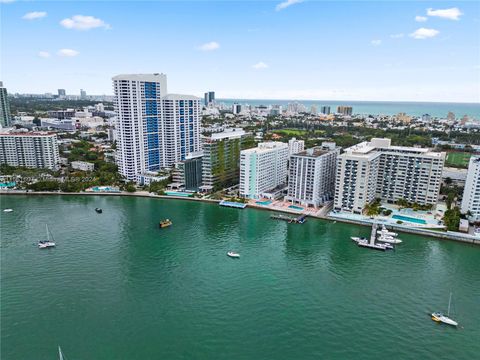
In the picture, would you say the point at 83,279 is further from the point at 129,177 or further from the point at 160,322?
the point at 129,177

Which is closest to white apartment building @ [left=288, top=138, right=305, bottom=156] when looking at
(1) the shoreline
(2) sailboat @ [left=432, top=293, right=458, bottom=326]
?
(1) the shoreline

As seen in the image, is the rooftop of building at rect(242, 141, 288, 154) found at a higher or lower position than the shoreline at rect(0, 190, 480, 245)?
higher

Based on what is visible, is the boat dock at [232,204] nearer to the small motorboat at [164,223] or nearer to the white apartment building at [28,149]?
the small motorboat at [164,223]

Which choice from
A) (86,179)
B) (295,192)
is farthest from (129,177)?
(295,192)

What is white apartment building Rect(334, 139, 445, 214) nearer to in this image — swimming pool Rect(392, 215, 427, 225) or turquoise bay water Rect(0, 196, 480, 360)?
swimming pool Rect(392, 215, 427, 225)

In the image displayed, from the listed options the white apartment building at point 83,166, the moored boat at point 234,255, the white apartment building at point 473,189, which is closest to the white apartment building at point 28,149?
the white apartment building at point 83,166

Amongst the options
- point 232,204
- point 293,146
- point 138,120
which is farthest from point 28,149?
point 293,146

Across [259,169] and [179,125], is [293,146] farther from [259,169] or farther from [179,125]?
[179,125]
